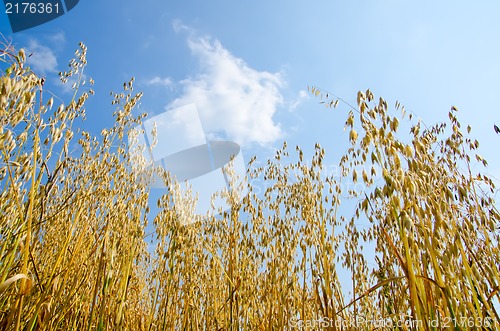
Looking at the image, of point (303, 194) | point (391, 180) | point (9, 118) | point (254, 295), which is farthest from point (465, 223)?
point (9, 118)

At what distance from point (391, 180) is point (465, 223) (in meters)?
0.65

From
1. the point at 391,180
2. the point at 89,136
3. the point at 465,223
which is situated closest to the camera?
the point at 391,180

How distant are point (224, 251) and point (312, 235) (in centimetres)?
81

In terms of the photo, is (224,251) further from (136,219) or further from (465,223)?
(465,223)

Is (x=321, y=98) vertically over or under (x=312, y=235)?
over

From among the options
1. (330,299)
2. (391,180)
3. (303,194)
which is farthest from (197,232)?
(391,180)

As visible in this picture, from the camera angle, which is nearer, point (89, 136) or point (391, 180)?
point (391, 180)

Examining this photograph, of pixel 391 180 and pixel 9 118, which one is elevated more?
pixel 9 118

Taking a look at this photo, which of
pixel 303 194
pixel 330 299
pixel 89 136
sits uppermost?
pixel 89 136

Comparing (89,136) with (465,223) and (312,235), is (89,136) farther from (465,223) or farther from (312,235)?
(465,223)

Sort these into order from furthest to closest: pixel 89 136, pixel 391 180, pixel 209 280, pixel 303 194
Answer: pixel 89 136
pixel 209 280
pixel 303 194
pixel 391 180

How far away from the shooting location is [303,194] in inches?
75.2

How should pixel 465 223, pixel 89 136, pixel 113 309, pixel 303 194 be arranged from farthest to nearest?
pixel 89 136, pixel 303 194, pixel 113 309, pixel 465 223

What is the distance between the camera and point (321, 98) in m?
1.78
